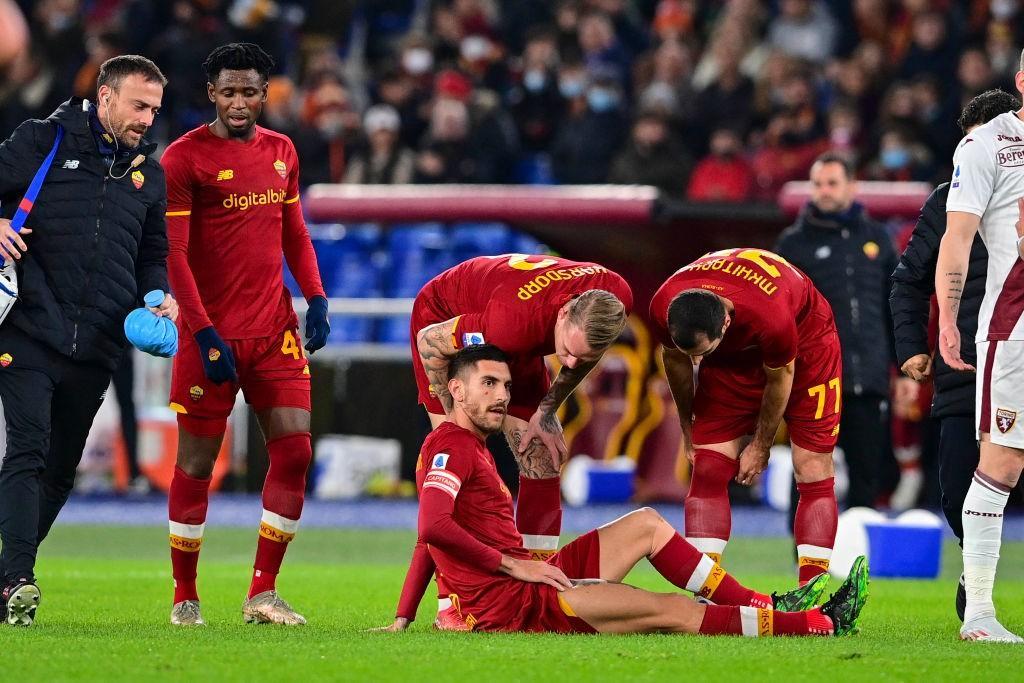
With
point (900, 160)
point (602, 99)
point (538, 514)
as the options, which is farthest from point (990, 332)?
point (602, 99)

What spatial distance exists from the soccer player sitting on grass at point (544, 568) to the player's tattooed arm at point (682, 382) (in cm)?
86

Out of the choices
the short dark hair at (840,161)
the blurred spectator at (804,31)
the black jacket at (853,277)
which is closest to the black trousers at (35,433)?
the black jacket at (853,277)

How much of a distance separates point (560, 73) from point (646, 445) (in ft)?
18.0

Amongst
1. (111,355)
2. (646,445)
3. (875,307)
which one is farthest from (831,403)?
(646,445)

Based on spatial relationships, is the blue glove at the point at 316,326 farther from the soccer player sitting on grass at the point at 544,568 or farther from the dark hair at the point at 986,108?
the dark hair at the point at 986,108

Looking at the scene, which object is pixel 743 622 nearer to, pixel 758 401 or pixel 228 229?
pixel 758 401

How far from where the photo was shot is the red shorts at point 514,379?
24.0 ft

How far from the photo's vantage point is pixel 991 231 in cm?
673

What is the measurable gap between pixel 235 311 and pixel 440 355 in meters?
1.20

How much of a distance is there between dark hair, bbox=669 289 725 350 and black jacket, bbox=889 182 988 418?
1.05m

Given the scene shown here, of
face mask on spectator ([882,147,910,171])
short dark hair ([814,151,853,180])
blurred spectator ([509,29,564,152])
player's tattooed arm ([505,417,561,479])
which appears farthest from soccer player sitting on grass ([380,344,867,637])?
blurred spectator ([509,29,564,152])

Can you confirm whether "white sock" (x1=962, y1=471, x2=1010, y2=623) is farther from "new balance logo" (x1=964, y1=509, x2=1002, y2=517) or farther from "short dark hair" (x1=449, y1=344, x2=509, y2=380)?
"short dark hair" (x1=449, y1=344, x2=509, y2=380)

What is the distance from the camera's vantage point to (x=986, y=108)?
24.3ft

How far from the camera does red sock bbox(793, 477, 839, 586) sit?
7.42m
